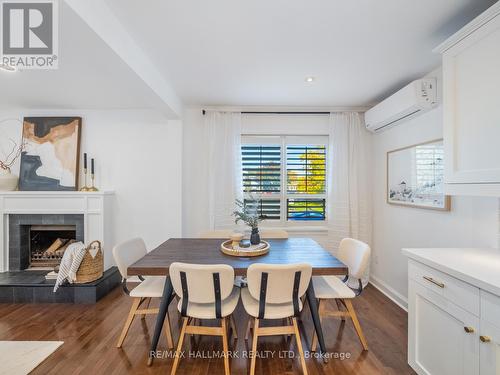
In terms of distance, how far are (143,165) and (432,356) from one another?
3530 mm

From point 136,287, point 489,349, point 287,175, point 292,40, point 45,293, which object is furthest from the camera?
point 287,175

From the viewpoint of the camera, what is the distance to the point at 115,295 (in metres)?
3.07

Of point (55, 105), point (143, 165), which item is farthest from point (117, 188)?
point (55, 105)

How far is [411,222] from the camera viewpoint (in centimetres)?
277

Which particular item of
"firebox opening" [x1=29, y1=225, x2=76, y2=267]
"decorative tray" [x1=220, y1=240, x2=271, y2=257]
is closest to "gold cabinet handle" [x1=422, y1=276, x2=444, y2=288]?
"decorative tray" [x1=220, y1=240, x2=271, y2=257]

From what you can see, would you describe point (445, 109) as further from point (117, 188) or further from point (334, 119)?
point (117, 188)

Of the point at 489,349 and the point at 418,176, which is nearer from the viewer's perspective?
the point at 489,349

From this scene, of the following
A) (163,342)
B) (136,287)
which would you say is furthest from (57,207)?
(163,342)

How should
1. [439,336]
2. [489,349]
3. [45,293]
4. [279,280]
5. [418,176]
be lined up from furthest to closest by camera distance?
[45,293] → [418,176] → [279,280] → [439,336] → [489,349]

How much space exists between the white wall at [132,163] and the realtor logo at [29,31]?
1.52 meters

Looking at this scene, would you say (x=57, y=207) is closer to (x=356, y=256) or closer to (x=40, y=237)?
(x=40, y=237)

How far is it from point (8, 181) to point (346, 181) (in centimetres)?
449

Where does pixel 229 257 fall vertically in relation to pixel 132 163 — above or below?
below

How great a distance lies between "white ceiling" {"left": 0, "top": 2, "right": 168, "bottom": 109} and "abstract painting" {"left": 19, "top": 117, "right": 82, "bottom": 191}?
9.4 inches
